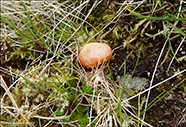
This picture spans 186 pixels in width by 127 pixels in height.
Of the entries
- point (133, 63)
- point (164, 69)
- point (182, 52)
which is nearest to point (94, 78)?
point (133, 63)

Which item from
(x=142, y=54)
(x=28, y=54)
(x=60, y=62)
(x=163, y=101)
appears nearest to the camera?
(x=163, y=101)

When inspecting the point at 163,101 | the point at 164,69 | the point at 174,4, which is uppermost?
the point at 174,4

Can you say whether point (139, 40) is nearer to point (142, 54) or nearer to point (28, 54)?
point (142, 54)

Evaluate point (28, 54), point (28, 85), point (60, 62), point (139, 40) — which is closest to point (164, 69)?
point (139, 40)

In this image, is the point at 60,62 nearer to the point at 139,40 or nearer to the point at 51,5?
the point at 51,5

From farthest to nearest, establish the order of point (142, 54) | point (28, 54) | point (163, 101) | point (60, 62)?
point (28, 54) < point (60, 62) < point (142, 54) < point (163, 101)

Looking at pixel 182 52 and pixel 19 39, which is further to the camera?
pixel 19 39

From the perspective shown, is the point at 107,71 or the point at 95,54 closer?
the point at 95,54

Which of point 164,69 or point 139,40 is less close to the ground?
point 139,40

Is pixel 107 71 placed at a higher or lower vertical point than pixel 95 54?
lower
